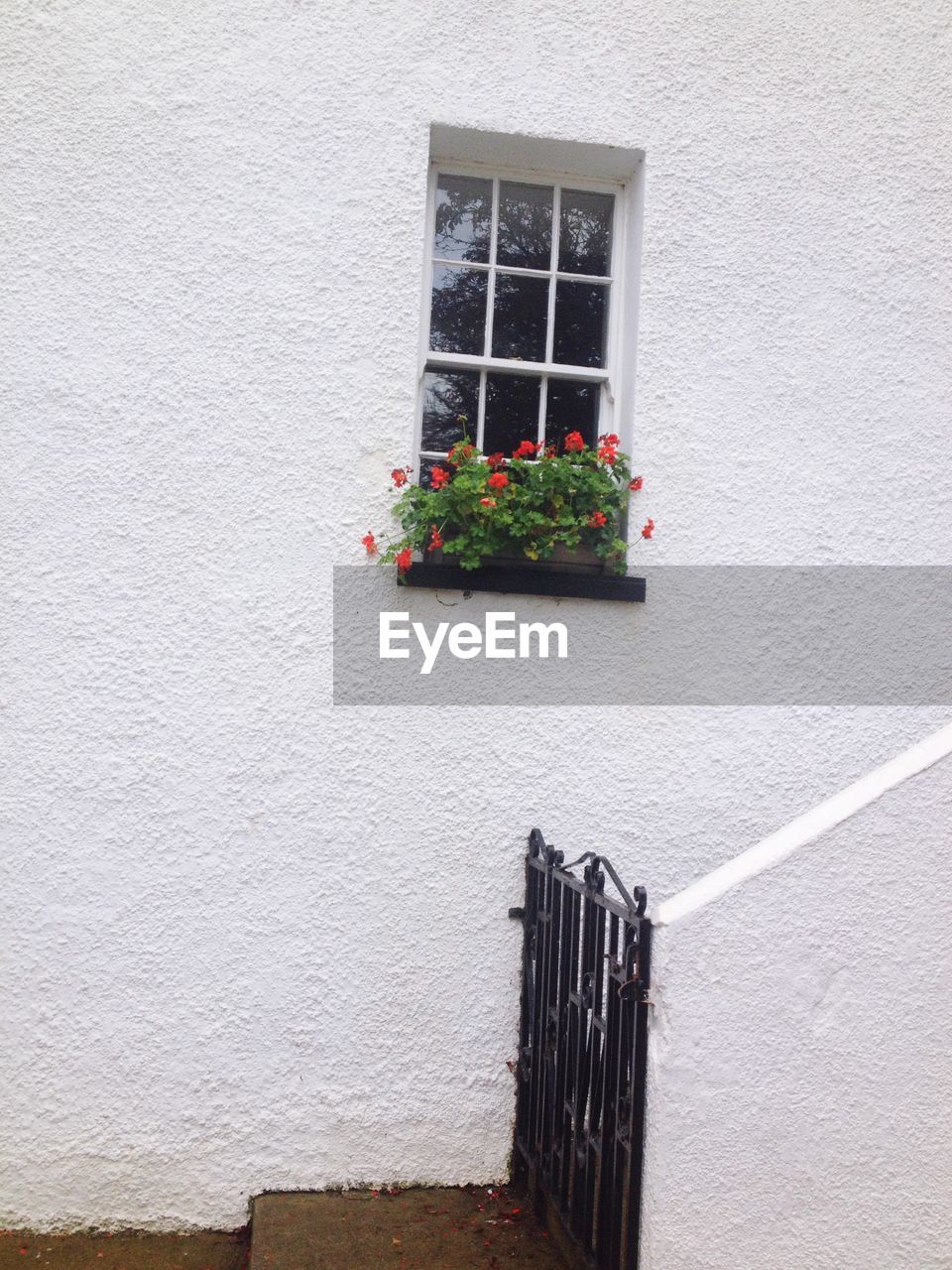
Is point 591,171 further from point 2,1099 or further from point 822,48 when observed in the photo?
point 2,1099

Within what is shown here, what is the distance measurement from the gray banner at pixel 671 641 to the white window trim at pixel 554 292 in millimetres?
725

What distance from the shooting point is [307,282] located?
462cm

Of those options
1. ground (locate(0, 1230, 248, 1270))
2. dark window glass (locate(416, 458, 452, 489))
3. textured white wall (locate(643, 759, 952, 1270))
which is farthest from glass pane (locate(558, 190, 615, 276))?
ground (locate(0, 1230, 248, 1270))

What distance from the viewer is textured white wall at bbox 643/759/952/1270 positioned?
3.05 m

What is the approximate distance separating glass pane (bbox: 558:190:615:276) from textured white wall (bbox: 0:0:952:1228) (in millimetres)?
336

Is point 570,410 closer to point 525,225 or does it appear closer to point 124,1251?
point 525,225

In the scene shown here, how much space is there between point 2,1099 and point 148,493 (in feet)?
7.45

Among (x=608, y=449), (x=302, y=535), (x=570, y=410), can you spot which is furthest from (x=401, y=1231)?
(x=570, y=410)

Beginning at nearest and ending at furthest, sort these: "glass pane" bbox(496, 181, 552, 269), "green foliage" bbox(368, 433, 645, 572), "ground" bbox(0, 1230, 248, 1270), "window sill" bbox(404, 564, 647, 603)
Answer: "ground" bbox(0, 1230, 248, 1270) → "green foliage" bbox(368, 433, 645, 572) → "window sill" bbox(404, 564, 647, 603) → "glass pane" bbox(496, 181, 552, 269)

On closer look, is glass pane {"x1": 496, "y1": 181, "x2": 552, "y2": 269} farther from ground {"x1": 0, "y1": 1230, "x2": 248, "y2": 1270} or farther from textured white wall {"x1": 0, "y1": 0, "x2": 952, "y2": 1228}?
ground {"x1": 0, "y1": 1230, "x2": 248, "y2": 1270}

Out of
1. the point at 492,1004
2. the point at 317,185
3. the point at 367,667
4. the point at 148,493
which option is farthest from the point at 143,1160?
the point at 317,185

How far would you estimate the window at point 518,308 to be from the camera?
503 centimetres

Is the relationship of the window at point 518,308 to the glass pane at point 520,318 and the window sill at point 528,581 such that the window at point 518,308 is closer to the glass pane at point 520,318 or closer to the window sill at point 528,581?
the glass pane at point 520,318

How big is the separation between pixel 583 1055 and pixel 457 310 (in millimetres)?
3105
